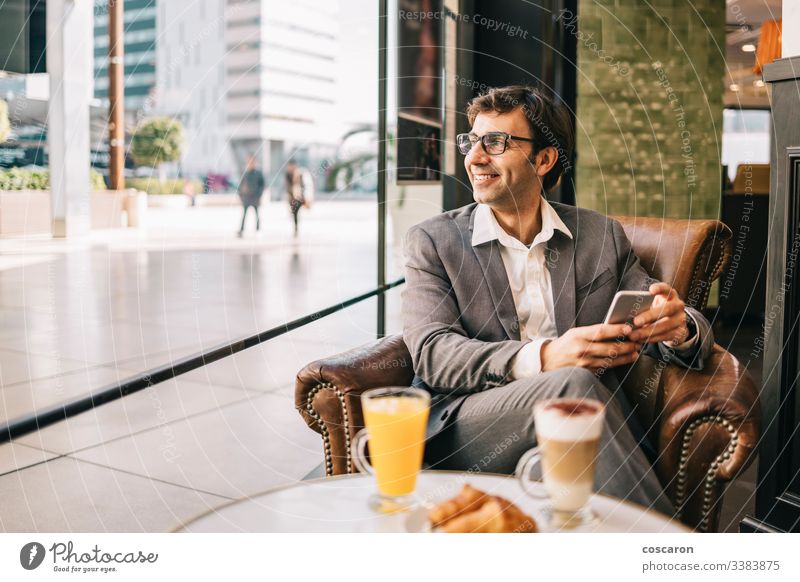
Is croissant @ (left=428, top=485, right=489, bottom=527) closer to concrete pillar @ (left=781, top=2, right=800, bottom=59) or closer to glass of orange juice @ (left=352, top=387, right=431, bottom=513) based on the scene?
glass of orange juice @ (left=352, top=387, right=431, bottom=513)

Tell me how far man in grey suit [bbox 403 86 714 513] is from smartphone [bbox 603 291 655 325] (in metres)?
0.02

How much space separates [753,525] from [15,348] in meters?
2.85

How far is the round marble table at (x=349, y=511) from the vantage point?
95cm

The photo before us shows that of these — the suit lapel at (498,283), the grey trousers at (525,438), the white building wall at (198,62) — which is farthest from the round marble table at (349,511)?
the white building wall at (198,62)

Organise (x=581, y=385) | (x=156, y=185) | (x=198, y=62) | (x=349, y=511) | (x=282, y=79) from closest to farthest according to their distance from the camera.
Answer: (x=349, y=511), (x=581, y=385), (x=198, y=62), (x=282, y=79), (x=156, y=185)

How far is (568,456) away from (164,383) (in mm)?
2041

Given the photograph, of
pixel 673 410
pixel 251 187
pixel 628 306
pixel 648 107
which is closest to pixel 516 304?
pixel 628 306

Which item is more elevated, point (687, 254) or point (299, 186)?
point (299, 186)

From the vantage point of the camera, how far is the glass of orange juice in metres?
0.98

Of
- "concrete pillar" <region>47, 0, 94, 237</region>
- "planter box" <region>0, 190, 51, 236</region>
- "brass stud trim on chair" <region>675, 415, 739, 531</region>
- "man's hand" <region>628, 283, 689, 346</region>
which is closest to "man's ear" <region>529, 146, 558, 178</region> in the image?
"man's hand" <region>628, 283, 689, 346</region>

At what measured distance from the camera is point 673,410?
1.33m

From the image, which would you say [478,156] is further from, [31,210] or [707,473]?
[31,210]
